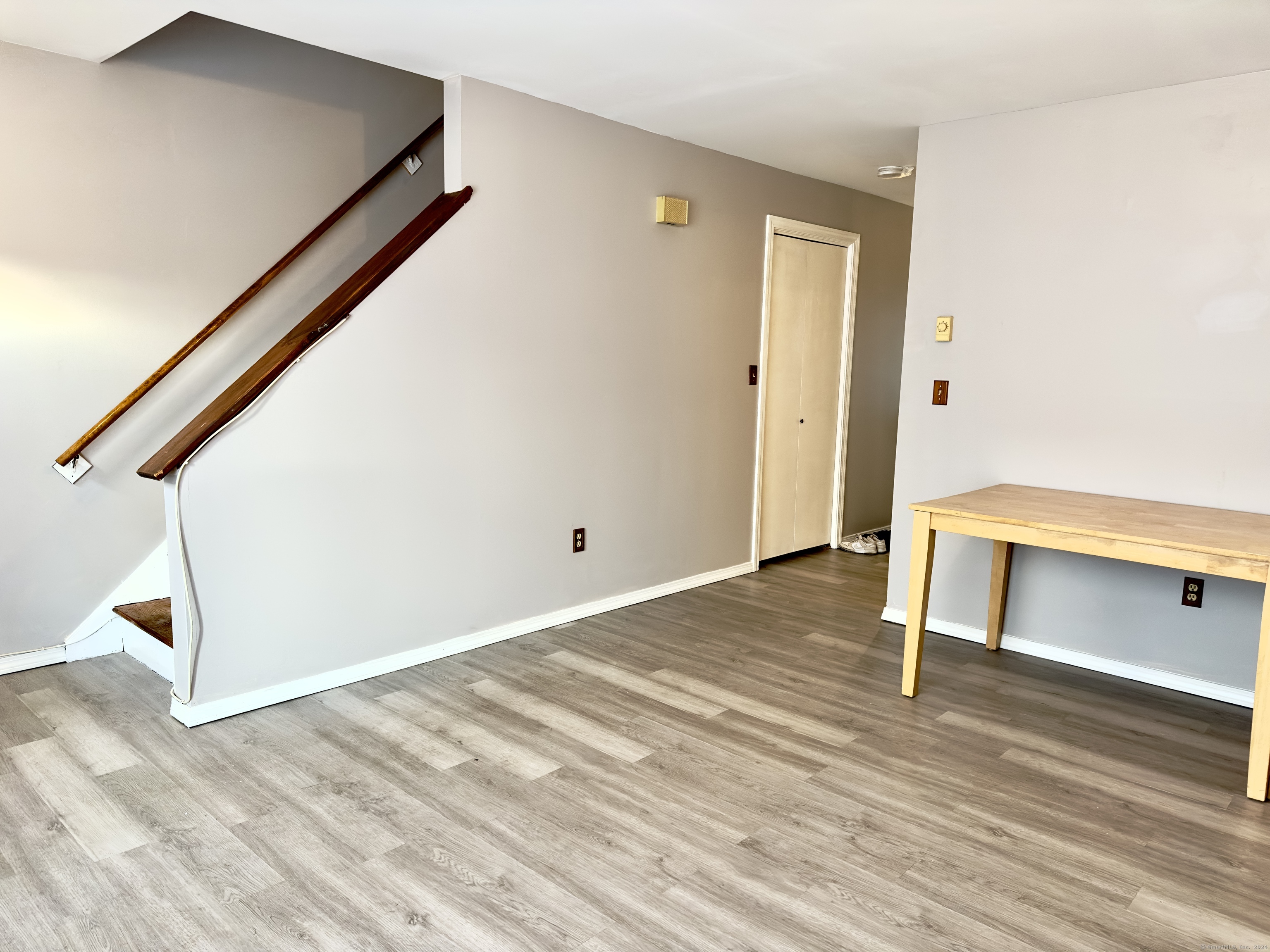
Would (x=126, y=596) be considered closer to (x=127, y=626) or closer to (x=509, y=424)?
(x=127, y=626)

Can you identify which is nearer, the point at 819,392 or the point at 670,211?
the point at 670,211

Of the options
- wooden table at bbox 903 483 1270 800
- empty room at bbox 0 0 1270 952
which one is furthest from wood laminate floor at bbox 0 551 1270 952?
wooden table at bbox 903 483 1270 800

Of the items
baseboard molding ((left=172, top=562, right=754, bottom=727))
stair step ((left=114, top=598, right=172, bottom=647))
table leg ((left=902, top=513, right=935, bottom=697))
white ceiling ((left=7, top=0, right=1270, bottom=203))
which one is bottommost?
baseboard molding ((left=172, top=562, right=754, bottom=727))

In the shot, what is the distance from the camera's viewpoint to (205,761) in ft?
8.31

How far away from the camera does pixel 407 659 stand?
3.34 metres

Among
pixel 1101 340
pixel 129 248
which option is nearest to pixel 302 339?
pixel 129 248

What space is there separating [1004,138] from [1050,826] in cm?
270

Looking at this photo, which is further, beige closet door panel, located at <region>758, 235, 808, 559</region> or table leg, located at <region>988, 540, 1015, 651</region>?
beige closet door panel, located at <region>758, 235, 808, 559</region>

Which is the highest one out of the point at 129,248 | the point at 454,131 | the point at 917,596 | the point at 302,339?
the point at 454,131

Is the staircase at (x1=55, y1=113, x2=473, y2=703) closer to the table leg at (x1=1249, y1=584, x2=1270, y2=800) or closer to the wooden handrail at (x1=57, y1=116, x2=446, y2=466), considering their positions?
the wooden handrail at (x1=57, y1=116, x2=446, y2=466)

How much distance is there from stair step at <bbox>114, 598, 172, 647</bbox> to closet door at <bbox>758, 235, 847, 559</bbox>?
3.00 meters

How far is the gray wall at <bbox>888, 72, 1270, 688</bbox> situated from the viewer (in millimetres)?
3090

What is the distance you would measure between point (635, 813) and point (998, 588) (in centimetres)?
208

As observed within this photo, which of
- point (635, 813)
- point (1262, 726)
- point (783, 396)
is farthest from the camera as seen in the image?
point (783, 396)
